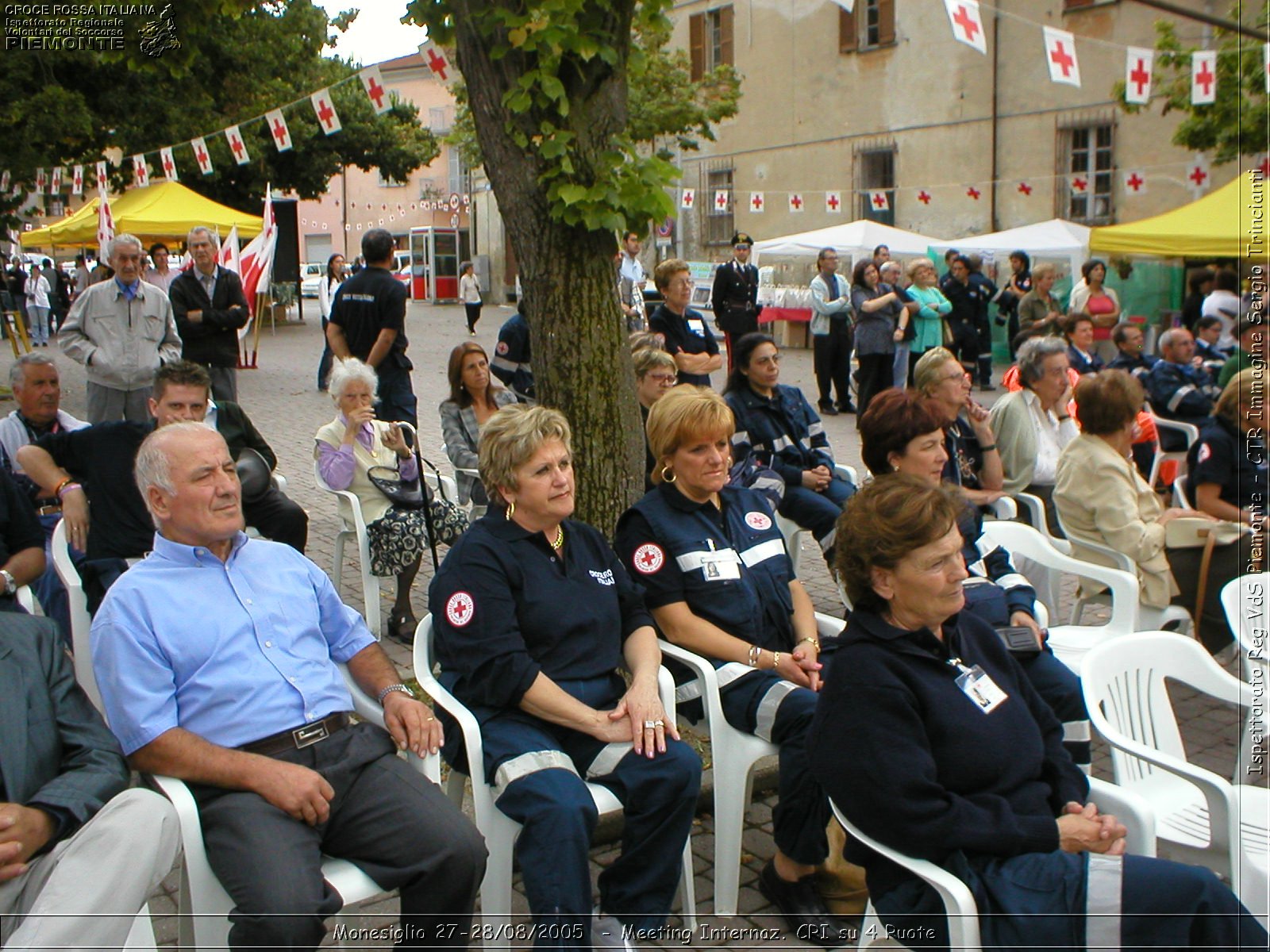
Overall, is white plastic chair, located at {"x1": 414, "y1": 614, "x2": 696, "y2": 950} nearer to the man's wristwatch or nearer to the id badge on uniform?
the man's wristwatch

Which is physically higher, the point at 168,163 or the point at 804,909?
the point at 168,163

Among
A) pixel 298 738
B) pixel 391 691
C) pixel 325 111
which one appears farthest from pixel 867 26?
pixel 298 738

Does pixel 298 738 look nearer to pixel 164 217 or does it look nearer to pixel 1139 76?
pixel 1139 76

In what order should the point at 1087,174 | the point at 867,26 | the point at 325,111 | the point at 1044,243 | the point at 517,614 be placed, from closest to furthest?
1. the point at 517,614
2. the point at 325,111
3. the point at 1044,243
4. the point at 1087,174
5. the point at 867,26

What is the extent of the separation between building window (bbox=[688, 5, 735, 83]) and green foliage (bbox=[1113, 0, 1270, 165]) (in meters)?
11.9

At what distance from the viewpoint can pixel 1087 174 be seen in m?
20.8

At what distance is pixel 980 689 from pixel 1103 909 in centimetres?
51

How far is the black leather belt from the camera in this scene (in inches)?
112

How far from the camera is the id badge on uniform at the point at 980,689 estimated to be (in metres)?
2.58

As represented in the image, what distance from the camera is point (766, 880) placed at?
11.0ft

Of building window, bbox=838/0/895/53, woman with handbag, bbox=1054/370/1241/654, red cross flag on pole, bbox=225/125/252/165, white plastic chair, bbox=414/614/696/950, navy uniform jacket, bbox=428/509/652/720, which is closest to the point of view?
white plastic chair, bbox=414/614/696/950

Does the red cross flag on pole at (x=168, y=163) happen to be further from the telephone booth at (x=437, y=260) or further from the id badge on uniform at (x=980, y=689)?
the telephone booth at (x=437, y=260)

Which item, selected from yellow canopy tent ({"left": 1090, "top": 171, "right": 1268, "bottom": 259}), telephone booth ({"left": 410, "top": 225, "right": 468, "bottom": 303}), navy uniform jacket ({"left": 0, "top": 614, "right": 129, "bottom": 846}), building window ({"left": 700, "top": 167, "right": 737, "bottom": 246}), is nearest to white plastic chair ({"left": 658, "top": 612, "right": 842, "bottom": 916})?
navy uniform jacket ({"left": 0, "top": 614, "right": 129, "bottom": 846})

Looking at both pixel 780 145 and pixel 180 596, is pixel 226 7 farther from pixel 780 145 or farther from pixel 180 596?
pixel 780 145
